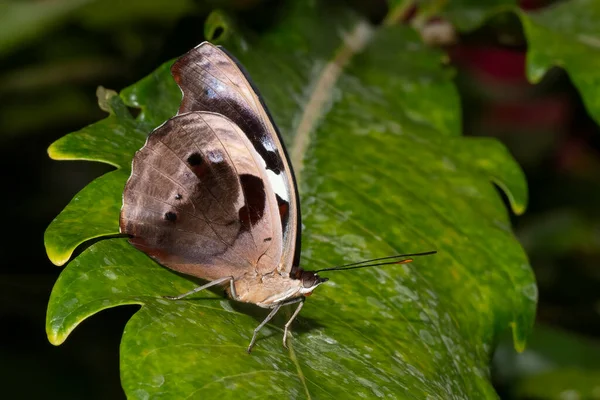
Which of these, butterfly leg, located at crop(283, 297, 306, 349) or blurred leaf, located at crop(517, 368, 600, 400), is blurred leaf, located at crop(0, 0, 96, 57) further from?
blurred leaf, located at crop(517, 368, 600, 400)

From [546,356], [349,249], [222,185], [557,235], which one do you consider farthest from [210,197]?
[557,235]

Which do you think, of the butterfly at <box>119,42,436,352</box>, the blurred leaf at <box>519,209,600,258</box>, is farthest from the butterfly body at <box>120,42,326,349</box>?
the blurred leaf at <box>519,209,600,258</box>

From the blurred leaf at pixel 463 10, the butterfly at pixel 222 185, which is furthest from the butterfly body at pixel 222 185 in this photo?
the blurred leaf at pixel 463 10

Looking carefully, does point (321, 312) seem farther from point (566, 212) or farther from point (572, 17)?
point (566, 212)

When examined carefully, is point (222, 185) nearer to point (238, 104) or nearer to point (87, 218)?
point (238, 104)

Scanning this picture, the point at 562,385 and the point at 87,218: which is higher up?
the point at 87,218

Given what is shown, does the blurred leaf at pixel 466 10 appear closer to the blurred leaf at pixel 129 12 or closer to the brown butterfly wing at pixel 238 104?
the blurred leaf at pixel 129 12

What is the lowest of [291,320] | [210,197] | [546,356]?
[546,356]
